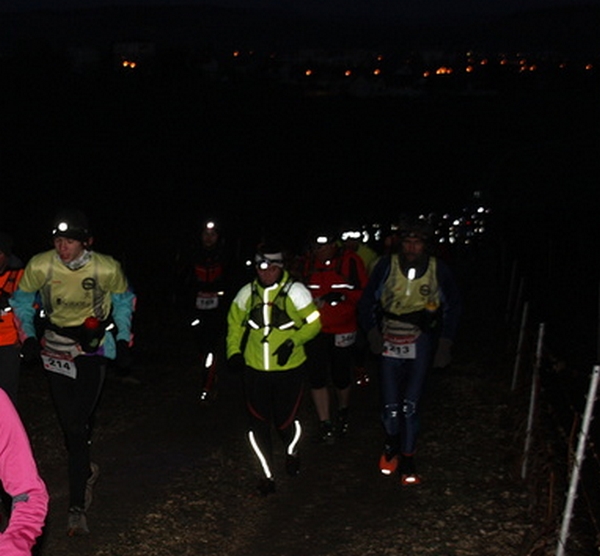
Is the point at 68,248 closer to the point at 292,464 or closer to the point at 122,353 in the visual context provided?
the point at 122,353

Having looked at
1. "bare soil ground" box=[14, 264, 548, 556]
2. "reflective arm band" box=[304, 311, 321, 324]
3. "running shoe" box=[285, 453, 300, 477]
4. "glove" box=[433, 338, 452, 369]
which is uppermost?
"reflective arm band" box=[304, 311, 321, 324]

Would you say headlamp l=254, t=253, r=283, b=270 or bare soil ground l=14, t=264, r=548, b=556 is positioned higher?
headlamp l=254, t=253, r=283, b=270

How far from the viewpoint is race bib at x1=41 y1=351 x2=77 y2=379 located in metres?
6.63

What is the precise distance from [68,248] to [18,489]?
11.0 feet

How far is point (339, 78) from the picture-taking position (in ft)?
520

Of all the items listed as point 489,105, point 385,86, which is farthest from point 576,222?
point 385,86

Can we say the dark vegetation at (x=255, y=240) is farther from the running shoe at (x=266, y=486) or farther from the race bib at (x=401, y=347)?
the race bib at (x=401, y=347)

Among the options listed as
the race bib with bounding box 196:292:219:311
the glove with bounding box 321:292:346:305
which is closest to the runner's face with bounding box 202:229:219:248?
the race bib with bounding box 196:292:219:311

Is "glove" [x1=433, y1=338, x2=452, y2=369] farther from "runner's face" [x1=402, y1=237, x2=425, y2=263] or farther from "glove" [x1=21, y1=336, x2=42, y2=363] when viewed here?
"glove" [x1=21, y1=336, x2=42, y2=363]

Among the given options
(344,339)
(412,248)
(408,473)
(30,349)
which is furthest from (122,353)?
(344,339)

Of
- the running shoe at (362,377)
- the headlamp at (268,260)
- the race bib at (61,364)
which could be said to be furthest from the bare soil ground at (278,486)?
the headlamp at (268,260)

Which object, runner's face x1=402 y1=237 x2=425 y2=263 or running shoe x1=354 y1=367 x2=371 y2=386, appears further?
running shoe x1=354 y1=367 x2=371 y2=386

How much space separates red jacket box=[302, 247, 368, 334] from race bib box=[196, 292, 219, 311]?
1.83m

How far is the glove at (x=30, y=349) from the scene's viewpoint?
6.55m
